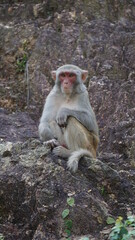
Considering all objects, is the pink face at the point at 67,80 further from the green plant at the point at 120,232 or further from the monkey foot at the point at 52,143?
the green plant at the point at 120,232

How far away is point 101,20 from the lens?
414 inches

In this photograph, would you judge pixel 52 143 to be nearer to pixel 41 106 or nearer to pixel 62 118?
pixel 62 118

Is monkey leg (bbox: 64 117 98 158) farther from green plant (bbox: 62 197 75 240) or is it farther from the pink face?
green plant (bbox: 62 197 75 240)

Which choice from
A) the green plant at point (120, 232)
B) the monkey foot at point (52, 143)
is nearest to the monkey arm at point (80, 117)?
the monkey foot at point (52, 143)

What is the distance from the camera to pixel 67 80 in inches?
282

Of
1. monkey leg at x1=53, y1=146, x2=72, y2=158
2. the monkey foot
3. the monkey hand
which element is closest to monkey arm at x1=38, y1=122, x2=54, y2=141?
the monkey hand

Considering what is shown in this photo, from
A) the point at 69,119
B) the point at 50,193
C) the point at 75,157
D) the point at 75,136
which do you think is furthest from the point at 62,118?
the point at 50,193

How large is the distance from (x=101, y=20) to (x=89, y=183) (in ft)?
→ 17.8

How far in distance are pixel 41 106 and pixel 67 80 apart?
2803 mm

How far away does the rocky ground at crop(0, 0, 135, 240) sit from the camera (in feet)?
18.4

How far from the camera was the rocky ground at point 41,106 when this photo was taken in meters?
5.62

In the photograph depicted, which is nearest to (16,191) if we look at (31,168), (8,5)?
(31,168)

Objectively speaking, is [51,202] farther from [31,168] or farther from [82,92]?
[82,92]

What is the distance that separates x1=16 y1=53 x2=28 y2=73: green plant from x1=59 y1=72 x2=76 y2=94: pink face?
11.0 ft
